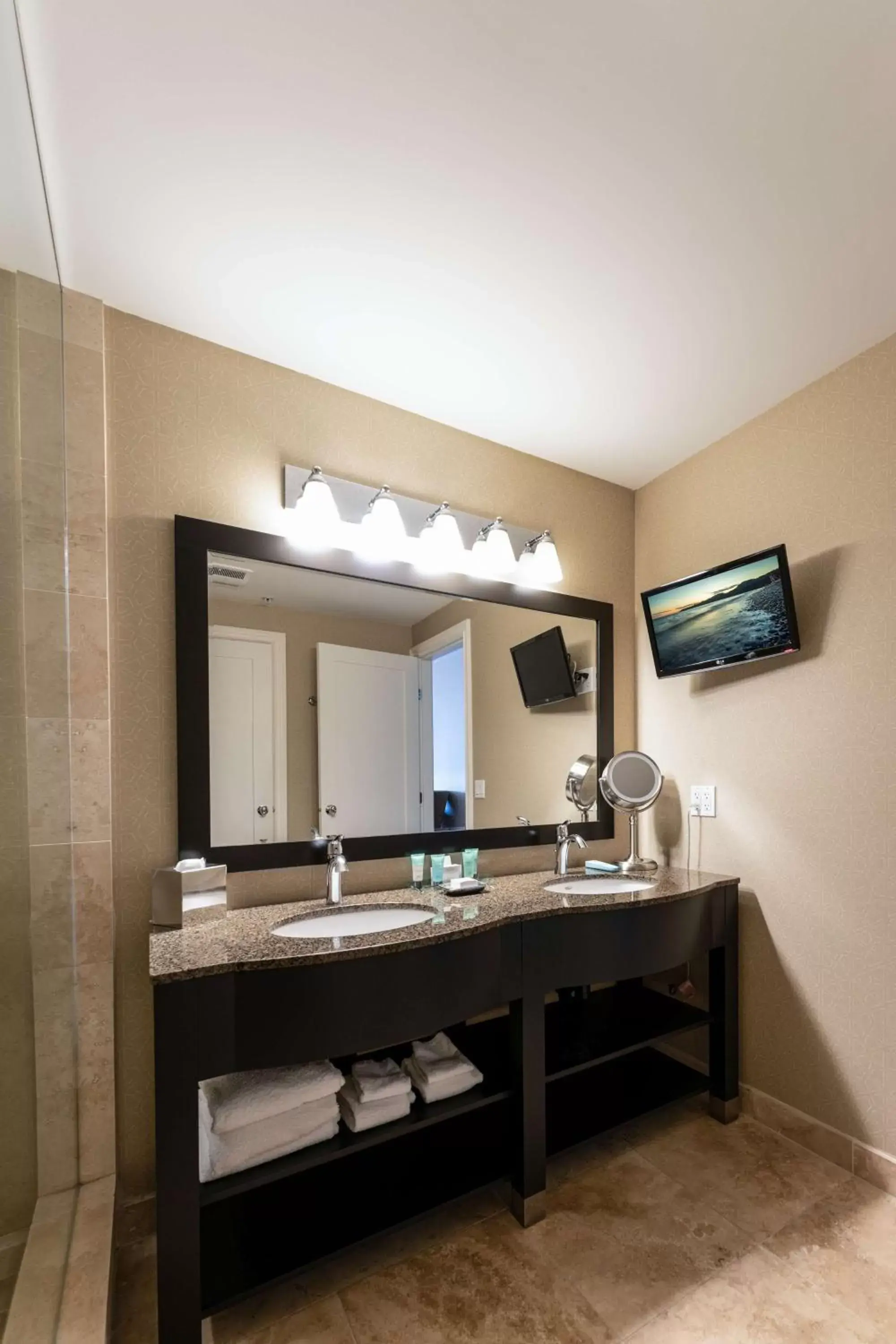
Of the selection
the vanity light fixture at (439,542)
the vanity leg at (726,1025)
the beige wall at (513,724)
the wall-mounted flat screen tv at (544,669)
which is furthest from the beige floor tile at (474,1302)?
the vanity light fixture at (439,542)

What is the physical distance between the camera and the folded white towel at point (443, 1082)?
1548 millimetres

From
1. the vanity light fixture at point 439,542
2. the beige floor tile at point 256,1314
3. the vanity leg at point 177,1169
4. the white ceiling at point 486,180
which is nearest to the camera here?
the white ceiling at point 486,180

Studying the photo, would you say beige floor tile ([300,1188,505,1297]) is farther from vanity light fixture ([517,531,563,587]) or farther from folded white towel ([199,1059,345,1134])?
vanity light fixture ([517,531,563,587])

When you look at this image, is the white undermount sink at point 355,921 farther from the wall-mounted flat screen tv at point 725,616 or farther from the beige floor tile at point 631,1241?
the wall-mounted flat screen tv at point 725,616

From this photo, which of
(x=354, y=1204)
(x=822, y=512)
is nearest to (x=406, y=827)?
(x=354, y=1204)

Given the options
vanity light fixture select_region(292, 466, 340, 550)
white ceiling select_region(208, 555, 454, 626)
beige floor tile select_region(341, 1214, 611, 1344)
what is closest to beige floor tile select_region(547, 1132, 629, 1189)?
beige floor tile select_region(341, 1214, 611, 1344)

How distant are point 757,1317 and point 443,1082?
795 millimetres

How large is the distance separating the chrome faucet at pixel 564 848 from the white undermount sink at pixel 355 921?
2.11 feet

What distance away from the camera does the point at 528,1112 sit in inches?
62.4

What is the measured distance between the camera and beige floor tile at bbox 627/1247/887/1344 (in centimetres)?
126

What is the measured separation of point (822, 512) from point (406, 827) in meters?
1.66

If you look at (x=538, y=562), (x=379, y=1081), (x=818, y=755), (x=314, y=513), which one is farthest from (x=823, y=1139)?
(x=314, y=513)

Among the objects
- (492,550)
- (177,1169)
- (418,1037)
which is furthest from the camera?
(492,550)

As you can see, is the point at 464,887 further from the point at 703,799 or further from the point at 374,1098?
the point at 703,799
